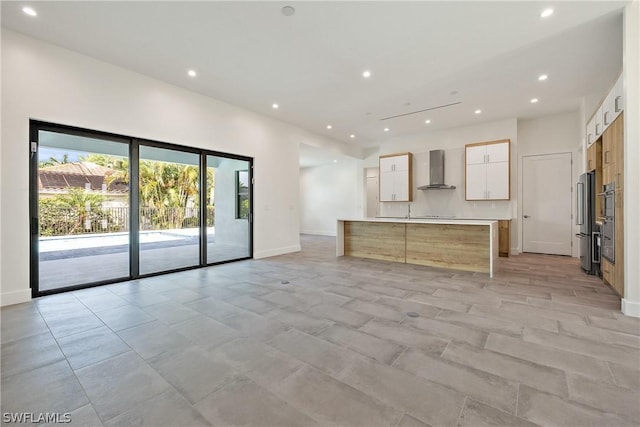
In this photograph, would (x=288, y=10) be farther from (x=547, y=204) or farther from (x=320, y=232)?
(x=320, y=232)

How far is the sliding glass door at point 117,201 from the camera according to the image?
3.69m

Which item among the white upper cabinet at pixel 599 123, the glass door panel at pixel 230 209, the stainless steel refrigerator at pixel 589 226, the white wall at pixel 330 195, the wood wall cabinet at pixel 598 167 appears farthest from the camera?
the white wall at pixel 330 195

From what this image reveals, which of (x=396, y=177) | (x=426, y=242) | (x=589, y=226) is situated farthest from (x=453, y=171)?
(x=589, y=226)

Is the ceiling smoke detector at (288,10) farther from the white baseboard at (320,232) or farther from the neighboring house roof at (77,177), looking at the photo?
the white baseboard at (320,232)

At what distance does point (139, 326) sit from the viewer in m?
2.60

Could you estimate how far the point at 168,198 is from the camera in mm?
5020

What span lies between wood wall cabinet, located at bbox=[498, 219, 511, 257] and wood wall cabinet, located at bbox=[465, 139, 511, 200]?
0.60 meters

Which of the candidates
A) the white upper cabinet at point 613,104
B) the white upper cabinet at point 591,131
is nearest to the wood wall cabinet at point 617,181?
the white upper cabinet at point 613,104

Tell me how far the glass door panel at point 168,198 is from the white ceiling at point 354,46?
1346 millimetres

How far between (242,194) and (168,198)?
1682mm

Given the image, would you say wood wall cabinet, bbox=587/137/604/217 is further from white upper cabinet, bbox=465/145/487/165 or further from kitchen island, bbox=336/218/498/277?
white upper cabinet, bbox=465/145/487/165

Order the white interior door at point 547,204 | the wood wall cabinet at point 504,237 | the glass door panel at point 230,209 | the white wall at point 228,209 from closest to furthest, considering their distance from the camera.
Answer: the glass door panel at point 230,209, the white wall at point 228,209, the wood wall cabinet at point 504,237, the white interior door at point 547,204

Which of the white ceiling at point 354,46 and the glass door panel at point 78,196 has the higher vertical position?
the white ceiling at point 354,46

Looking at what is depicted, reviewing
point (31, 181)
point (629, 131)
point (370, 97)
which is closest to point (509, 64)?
point (629, 131)
